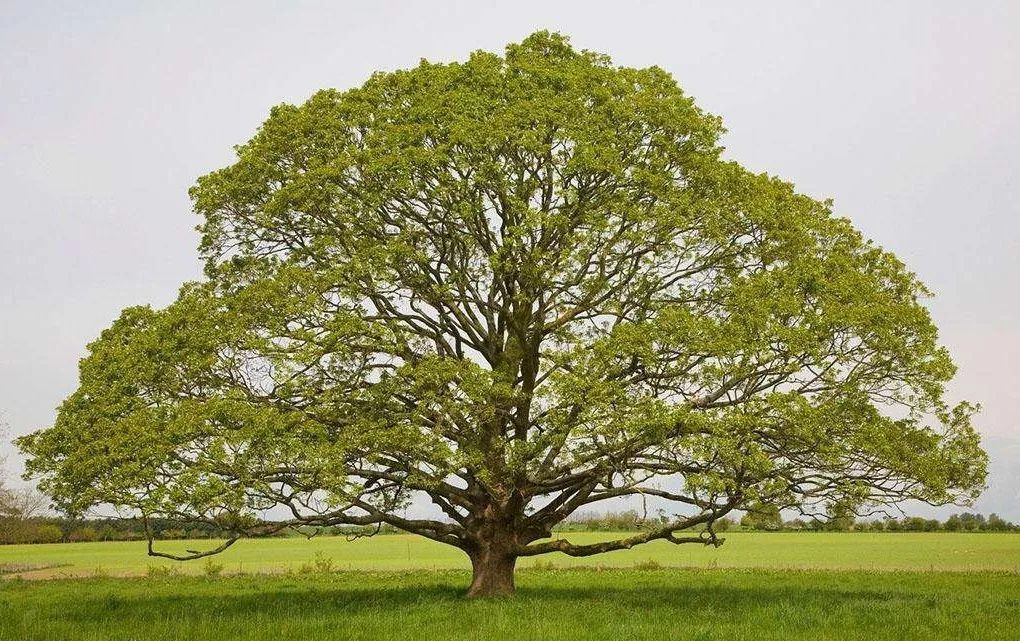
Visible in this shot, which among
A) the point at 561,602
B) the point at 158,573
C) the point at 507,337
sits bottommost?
the point at 158,573

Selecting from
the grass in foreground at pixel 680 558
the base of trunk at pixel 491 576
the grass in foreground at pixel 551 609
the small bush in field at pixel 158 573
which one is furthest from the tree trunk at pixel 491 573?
the small bush in field at pixel 158 573

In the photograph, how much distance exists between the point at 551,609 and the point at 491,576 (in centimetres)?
403

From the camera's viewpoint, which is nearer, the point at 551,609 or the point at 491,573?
the point at 551,609

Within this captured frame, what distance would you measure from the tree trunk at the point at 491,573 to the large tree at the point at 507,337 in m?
0.07

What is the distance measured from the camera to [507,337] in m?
24.9

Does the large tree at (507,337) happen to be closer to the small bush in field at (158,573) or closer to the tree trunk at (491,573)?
the tree trunk at (491,573)

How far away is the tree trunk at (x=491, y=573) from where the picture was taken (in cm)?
2341

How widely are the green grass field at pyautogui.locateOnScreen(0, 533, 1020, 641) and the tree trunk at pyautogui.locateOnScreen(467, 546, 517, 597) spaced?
0.73 meters

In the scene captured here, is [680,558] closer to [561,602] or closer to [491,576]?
[491,576]

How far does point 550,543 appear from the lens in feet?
76.6

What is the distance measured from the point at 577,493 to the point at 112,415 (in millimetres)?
12325

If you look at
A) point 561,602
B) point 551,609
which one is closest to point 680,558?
point 561,602

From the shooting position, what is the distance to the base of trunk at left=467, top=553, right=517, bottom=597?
76.8 ft

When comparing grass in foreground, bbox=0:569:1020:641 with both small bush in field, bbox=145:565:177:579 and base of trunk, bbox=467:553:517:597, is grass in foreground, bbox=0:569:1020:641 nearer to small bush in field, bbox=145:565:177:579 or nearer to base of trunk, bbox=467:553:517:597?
base of trunk, bbox=467:553:517:597
